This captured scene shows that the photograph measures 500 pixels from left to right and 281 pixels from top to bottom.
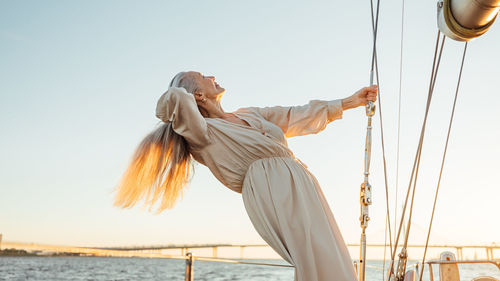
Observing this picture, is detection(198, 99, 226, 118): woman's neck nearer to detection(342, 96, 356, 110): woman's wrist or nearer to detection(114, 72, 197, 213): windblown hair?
detection(114, 72, 197, 213): windblown hair

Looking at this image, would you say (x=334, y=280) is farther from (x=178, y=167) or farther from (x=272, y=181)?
(x=178, y=167)

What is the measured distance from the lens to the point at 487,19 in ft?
2.56

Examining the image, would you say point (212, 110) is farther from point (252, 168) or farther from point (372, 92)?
point (372, 92)

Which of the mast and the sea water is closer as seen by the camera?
the mast

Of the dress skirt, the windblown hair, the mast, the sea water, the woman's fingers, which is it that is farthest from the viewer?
the sea water

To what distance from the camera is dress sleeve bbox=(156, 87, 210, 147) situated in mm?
1255

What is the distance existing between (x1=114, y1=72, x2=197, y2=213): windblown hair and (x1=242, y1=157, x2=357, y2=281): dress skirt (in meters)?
0.23

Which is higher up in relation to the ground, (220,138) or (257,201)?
(220,138)

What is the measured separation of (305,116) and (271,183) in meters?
0.37

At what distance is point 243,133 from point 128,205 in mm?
418

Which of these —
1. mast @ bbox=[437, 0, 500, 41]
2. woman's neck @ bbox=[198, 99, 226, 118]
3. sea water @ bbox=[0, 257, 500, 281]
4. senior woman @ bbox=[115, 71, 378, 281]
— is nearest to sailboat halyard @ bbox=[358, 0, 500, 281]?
mast @ bbox=[437, 0, 500, 41]

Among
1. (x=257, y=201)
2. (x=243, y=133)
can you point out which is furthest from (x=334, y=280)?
(x=243, y=133)

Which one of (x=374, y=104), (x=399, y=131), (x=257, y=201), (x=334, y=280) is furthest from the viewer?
(x=399, y=131)

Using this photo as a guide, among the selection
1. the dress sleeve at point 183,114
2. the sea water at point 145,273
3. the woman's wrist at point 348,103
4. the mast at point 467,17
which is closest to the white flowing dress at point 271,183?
the dress sleeve at point 183,114
